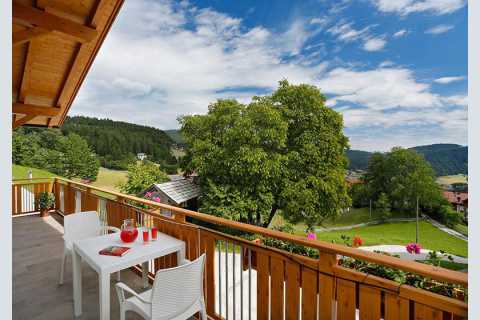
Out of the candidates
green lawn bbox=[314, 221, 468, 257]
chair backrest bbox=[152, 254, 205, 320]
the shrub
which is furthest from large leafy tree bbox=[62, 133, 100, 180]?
chair backrest bbox=[152, 254, 205, 320]

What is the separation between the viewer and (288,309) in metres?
1.81

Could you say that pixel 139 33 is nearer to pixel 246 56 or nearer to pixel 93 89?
pixel 93 89

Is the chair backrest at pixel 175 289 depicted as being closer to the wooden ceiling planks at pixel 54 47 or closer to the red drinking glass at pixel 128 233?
the red drinking glass at pixel 128 233

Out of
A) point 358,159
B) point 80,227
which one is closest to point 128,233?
point 80,227

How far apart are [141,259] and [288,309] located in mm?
1251

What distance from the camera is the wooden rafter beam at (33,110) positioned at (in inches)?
185

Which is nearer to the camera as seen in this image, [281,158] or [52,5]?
[52,5]

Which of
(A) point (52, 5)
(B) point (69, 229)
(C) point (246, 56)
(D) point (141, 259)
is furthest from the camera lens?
(C) point (246, 56)

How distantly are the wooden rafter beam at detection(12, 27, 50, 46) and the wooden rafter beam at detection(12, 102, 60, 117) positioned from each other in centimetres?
253

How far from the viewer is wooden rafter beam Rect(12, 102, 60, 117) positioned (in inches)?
185

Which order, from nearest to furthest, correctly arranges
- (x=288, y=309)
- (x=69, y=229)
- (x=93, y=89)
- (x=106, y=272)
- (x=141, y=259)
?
1. (x=288, y=309)
2. (x=106, y=272)
3. (x=141, y=259)
4. (x=69, y=229)
5. (x=93, y=89)

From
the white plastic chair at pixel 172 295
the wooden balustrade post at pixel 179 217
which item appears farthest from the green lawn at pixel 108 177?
the white plastic chair at pixel 172 295

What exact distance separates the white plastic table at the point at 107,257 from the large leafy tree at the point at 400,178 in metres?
22.3

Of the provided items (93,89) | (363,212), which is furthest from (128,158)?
(363,212)
